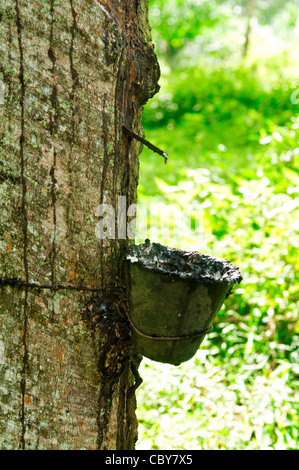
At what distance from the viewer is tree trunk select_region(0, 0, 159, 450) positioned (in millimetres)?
1255

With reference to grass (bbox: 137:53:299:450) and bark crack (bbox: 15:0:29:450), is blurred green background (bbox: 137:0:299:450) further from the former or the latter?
bark crack (bbox: 15:0:29:450)

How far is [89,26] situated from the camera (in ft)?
4.25

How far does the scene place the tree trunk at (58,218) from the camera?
1.25m

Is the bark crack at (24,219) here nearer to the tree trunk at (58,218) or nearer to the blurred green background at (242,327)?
the tree trunk at (58,218)

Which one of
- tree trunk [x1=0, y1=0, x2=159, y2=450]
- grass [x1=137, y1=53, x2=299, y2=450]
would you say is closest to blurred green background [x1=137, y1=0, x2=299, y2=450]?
grass [x1=137, y1=53, x2=299, y2=450]

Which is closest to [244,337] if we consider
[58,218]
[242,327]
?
[242,327]

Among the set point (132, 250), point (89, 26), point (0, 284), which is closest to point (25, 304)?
point (0, 284)

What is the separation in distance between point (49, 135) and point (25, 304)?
1.60ft

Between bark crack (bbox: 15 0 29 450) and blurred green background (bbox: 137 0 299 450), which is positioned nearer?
bark crack (bbox: 15 0 29 450)

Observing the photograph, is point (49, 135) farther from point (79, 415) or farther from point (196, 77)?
point (196, 77)

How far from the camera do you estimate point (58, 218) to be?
130 centimetres

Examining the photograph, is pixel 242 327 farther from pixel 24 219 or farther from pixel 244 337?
pixel 24 219

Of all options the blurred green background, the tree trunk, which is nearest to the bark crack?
the tree trunk

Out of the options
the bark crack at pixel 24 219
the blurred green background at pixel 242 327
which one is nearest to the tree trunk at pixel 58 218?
the bark crack at pixel 24 219
